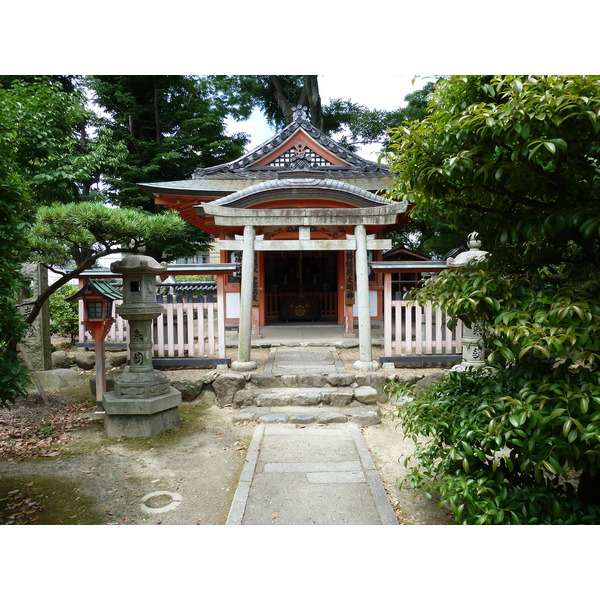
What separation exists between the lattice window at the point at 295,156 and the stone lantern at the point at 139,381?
682 cm

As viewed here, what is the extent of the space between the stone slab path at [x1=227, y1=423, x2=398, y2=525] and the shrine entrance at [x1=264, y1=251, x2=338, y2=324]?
720cm

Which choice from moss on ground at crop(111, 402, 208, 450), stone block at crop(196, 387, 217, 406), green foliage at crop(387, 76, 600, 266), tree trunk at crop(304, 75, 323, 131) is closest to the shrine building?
stone block at crop(196, 387, 217, 406)

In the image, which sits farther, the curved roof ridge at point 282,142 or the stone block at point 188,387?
the curved roof ridge at point 282,142

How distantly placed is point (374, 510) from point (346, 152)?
10.3m

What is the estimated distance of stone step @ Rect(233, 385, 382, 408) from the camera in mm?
5828

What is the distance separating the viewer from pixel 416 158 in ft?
8.60

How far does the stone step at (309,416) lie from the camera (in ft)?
17.6

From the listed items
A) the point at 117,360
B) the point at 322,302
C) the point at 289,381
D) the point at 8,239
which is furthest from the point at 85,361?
the point at 322,302

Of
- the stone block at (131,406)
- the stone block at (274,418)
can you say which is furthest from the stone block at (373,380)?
the stone block at (131,406)

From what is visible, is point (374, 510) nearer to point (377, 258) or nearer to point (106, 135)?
point (377, 258)

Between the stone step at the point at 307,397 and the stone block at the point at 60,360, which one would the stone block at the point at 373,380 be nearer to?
the stone step at the point at 307,397

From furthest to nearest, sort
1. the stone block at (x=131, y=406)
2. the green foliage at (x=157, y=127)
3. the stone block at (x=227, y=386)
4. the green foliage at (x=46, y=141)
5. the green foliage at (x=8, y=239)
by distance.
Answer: the green foliage at (x=157, y=127), the stone block at (x=227, y=386), the stone block at (x=131, y=406), the green foliage at (x=46, y=141), the green foliage at (x=8, y=239)

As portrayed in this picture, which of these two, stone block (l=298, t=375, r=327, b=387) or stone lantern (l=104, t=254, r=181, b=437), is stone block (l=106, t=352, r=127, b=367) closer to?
stone lantern (l=104, t=254, r=181, b=437)

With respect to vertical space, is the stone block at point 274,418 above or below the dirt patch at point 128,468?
above
